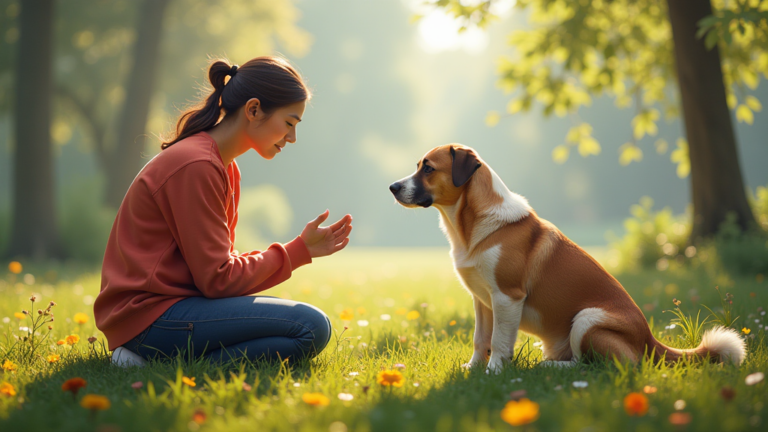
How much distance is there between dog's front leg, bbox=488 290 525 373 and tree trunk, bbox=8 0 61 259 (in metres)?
10.5

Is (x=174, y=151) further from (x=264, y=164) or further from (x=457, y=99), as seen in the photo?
(x=457, y=99)

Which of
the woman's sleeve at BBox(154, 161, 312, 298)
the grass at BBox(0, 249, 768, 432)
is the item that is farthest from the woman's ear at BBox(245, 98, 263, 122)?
the grass at BBox(0, 249, 768, 432)

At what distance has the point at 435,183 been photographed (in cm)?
354

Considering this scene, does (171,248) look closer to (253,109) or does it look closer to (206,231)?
(206,231)

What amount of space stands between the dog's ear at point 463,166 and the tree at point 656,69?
14.2 ft

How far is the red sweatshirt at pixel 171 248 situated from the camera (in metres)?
2.78

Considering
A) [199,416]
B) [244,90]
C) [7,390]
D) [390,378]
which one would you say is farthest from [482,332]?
[7,390]

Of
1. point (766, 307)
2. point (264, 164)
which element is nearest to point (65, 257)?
point (766, 307)

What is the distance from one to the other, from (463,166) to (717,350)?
5.92 feet

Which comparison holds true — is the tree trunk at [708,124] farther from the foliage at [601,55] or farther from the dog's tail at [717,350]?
the dog's tail at [717,350]

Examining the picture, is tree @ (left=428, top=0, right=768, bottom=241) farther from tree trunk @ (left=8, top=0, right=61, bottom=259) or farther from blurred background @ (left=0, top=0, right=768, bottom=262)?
tree trunk @ (left=8, top=0, right=61, bottom=259)

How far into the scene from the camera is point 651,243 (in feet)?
30.1

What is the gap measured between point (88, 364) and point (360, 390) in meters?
1.67

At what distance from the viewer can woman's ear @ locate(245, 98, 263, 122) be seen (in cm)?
303
